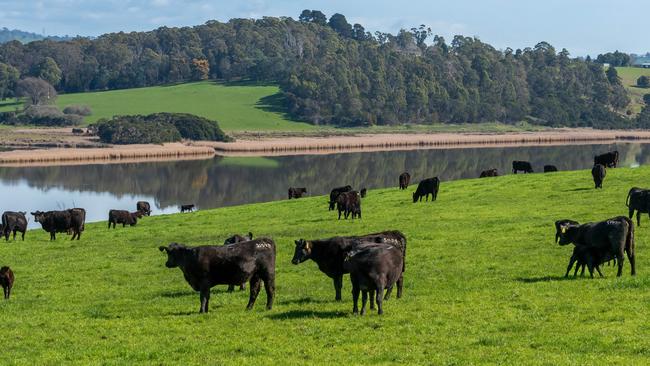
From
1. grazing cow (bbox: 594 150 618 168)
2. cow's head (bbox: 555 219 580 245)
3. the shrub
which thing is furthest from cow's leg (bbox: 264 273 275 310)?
the shrub

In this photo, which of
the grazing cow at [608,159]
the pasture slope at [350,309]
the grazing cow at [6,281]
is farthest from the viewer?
the grazing cow at [608,159]

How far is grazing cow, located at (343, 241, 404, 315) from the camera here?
16797mm

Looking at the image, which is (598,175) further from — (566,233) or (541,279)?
(541,279)

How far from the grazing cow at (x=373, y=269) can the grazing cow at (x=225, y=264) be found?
76.8 inches

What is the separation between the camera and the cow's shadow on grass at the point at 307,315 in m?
17.2

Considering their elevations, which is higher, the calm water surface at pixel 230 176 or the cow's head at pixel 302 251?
the cow's head at pixel 302 251

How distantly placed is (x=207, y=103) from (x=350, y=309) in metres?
158

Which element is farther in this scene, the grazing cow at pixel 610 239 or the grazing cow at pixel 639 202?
the grazing cow at pixel 639 202

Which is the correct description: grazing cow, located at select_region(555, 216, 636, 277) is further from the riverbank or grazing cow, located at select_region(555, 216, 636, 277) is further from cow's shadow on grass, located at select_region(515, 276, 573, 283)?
the riverbank

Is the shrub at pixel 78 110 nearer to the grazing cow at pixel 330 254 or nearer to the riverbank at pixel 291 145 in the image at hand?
the riverbank at pixel 291 145

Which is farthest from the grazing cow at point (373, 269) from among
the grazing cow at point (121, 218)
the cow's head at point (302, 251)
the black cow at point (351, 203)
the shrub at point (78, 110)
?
the shrub at point (78, 110)

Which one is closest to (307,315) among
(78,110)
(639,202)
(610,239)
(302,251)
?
(302,251)

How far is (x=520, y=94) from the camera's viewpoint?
195 m

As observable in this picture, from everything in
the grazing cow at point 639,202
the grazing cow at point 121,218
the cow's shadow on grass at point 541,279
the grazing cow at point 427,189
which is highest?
the grazing cow at point 639,202
